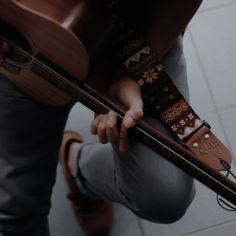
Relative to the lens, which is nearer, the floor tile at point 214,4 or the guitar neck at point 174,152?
the guitar neck at point 174,152

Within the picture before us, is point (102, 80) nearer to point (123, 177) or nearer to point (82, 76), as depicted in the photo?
point (82, 76)

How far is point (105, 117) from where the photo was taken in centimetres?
73

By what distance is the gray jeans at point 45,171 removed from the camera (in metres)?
0.88

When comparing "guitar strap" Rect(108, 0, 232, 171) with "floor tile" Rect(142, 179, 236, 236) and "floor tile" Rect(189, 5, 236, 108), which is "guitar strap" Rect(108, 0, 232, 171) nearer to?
"floor tile" Rect(142, 179, 236, 236)

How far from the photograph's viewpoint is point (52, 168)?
992 millimetres

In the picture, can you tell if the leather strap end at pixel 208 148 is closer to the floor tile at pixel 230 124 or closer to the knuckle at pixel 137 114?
the knuckle at pixel 137 114

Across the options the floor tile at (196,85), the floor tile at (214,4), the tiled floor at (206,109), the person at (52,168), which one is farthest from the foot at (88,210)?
the floor tile at (214,4)

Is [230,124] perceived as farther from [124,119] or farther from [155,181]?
[124,119]

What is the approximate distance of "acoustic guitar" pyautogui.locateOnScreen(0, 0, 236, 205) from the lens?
0.73 m

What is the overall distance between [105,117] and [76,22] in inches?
6.4

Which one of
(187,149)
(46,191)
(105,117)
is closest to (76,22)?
(105,117)

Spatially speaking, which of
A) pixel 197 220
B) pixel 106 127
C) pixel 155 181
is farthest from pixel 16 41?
pixel 197 220

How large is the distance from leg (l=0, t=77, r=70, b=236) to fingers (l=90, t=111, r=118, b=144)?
0.53 feet

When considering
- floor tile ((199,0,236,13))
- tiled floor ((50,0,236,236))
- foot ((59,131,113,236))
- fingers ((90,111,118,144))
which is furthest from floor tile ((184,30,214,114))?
fingers ((90,111,118,144))
